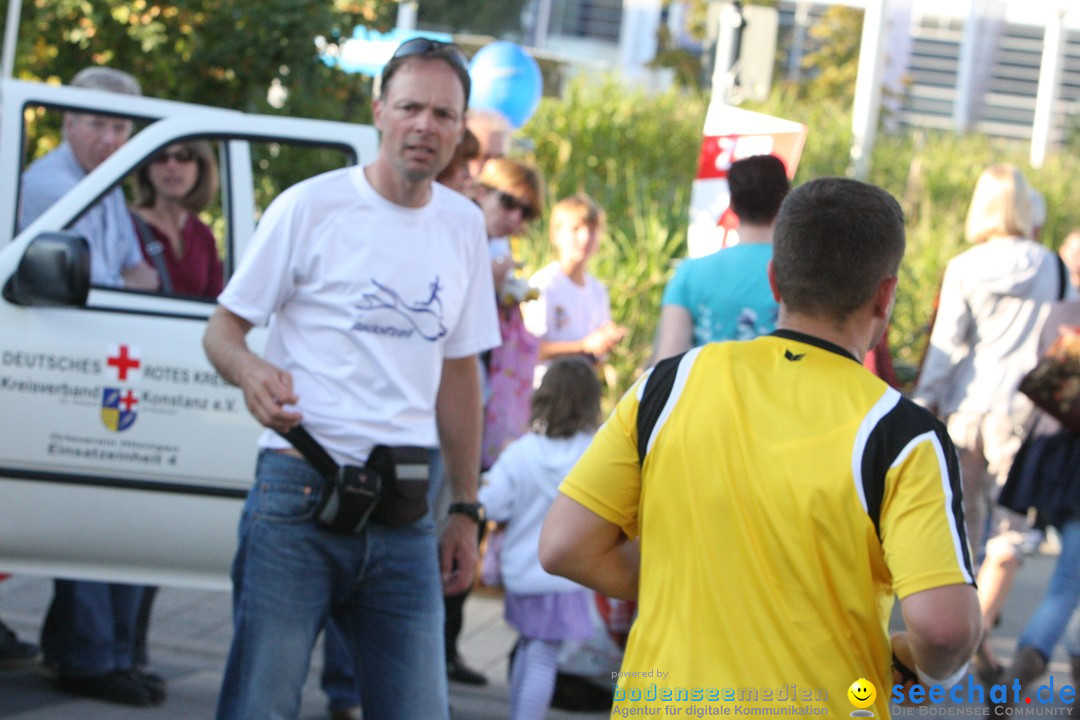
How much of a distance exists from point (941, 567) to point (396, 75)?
194 cm

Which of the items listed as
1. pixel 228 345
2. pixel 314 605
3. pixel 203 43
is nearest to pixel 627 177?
pixel 203 43

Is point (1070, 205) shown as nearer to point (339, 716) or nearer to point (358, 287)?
point (339, 716)

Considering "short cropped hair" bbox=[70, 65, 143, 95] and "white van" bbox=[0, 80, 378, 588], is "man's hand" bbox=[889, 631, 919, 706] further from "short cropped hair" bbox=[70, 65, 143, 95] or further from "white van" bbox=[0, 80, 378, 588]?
"short cropped hair" bbox=[70, 65, 143, 95]

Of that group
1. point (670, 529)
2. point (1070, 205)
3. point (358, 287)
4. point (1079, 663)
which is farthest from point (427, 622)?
point (1070, 205)

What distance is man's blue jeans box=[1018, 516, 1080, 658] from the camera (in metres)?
5.66

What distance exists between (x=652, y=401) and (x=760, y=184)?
2.14 m

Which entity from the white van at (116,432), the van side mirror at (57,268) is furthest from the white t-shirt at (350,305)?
the white van at (116,432)

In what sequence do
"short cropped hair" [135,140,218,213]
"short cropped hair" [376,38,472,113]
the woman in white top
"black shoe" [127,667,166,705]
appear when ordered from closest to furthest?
"short cropped hair" [376,38,472,113] → "black shoe" [127,667,166,705] → "short cropped hair" [135,140,218,213] → the woman in white top

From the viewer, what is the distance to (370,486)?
3.15 m

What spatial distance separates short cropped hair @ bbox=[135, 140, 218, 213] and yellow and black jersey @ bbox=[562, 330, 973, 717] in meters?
3.67

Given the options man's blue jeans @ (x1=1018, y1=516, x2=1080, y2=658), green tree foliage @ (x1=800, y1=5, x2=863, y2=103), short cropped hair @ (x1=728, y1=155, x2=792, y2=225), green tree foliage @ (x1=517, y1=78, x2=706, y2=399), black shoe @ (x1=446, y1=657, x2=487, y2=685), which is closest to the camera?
short cropped hair @ (x1=728, y1=155, x2=792, y2=225)

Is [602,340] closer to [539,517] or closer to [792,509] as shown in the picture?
[539,517]

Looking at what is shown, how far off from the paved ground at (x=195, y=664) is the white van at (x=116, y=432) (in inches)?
26.1

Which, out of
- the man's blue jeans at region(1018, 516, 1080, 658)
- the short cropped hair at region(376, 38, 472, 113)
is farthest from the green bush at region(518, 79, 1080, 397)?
the short cropped hair at region(376, 38, 472, 113)
